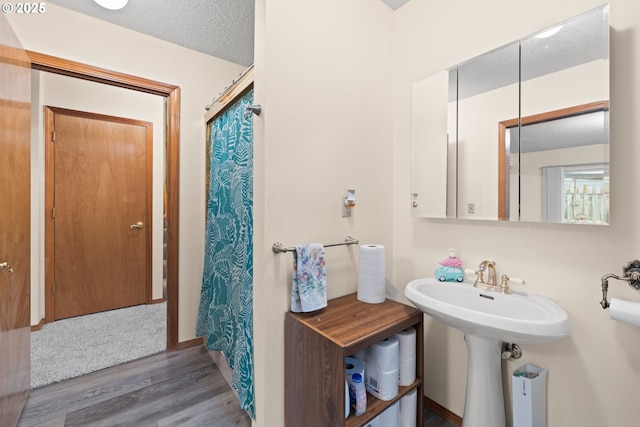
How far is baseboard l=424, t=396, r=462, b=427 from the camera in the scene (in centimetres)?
151

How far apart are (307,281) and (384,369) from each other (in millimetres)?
489

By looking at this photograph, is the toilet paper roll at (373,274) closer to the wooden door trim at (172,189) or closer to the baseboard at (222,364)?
the baseboard at (222,364)

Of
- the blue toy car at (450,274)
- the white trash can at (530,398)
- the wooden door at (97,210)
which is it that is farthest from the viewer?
the wooden door at (97,210)

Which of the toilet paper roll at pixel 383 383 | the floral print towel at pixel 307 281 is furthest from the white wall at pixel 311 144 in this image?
the toilet paper roll at pixel 383 383

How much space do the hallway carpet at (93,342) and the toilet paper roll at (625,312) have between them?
2.81 meters

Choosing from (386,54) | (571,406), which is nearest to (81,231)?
(386,54)

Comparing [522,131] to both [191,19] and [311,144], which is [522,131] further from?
[191,19]

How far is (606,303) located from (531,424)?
23.0 inches

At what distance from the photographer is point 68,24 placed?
1.98 metres

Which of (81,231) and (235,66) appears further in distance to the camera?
(81,231)

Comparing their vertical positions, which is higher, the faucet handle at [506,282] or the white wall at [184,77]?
the white wall at [184,77]

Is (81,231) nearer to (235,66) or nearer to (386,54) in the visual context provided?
(235,66)

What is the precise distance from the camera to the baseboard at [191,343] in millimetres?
2373

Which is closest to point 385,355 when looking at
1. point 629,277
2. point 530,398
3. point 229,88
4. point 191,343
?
point 530,398
